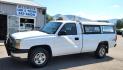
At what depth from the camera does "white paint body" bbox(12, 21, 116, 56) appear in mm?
7242

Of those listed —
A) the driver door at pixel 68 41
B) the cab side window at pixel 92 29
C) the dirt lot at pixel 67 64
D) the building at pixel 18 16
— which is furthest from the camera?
the building at pixel 18 16

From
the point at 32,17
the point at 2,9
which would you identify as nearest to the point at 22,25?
the point at 32,17

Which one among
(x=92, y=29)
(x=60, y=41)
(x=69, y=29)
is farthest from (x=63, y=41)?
(x=92, y=29)

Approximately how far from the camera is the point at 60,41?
8039mm

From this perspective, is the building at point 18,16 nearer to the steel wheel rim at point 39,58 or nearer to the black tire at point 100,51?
the black tire at point 100,51

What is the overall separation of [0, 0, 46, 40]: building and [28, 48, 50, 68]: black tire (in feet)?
27.4

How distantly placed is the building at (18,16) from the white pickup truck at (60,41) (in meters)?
7.40

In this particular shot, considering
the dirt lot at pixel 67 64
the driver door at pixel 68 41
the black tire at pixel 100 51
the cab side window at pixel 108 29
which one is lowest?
the dirt lot at pixel 67 64

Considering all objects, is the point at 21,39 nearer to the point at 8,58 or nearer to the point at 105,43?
the point at 8,58

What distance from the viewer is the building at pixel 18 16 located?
15.8 meters

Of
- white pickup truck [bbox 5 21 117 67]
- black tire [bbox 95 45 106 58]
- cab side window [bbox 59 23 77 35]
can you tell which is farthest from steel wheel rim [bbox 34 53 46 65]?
black tire [bbox 95 45 106 58]

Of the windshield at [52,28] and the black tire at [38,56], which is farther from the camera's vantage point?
the windshield at [52,28]

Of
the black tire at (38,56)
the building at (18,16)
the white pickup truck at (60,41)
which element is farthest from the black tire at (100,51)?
the building at (18,16)

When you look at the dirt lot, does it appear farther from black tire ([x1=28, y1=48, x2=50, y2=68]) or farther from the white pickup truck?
the white pickup truck
